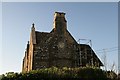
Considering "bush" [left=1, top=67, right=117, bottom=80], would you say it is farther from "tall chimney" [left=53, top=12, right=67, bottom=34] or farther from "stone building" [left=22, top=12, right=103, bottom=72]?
"tall chimney" [left=53, top=12, right=67, bottom=34]

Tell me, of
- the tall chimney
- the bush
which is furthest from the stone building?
the bush

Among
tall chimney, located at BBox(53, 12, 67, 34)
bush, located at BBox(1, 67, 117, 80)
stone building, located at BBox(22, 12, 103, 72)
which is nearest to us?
bush, located at BBox(1, 67, 117, 80)

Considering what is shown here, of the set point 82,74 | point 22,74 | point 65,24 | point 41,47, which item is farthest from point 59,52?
point 22,74

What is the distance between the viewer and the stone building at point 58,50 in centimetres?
3603

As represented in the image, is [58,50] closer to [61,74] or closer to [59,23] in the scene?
[59,23]

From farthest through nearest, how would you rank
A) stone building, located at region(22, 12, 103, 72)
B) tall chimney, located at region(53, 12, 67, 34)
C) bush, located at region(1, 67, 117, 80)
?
tall chimney, located at region(53, 12, 67, 34) < stone building, located at region(22, 12, 103, 72) < bush, located at region(1, 67, 117, 80)

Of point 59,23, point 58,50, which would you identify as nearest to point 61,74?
point 58,50

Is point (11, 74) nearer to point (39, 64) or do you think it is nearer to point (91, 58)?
point (39, 64)

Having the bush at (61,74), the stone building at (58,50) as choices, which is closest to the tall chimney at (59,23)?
the stone building at (58,50)

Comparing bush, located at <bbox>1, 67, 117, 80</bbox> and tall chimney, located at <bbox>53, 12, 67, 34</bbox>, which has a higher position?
tall chimney, located at <bbox>53, 12, 67, 34</bbox>

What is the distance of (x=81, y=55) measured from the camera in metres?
38.2

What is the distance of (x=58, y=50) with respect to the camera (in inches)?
1459

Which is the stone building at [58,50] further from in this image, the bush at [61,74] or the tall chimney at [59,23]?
the bush at [61,74]

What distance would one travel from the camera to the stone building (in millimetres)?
36031
